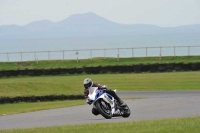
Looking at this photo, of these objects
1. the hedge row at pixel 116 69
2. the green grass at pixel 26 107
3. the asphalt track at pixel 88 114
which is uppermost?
the hedge row at pixel 116 69

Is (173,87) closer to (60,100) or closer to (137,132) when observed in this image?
(60,100)

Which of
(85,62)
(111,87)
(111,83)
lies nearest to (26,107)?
(111,87)

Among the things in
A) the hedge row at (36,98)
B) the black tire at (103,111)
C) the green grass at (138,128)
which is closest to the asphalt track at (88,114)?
the black tire at (103,111)

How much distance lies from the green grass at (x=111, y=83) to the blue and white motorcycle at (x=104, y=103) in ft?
42.0

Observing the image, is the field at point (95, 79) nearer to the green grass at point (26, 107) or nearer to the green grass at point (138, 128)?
the green grass at point (26, 107)

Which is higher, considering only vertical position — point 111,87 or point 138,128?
point 138,128

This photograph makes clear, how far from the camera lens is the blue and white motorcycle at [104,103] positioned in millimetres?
18578

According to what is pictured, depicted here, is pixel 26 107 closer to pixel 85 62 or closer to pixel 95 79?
pixel 95 79

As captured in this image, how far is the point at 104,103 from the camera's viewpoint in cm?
1881

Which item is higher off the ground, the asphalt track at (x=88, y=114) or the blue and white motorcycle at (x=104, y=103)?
the blue and white motorcycle at (x=104, y=103)

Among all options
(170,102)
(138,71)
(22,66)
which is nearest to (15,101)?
(170,102)

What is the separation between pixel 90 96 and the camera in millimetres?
18547

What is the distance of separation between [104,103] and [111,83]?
23.7 m

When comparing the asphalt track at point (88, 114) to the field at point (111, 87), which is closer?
the field at point (111, 87)
